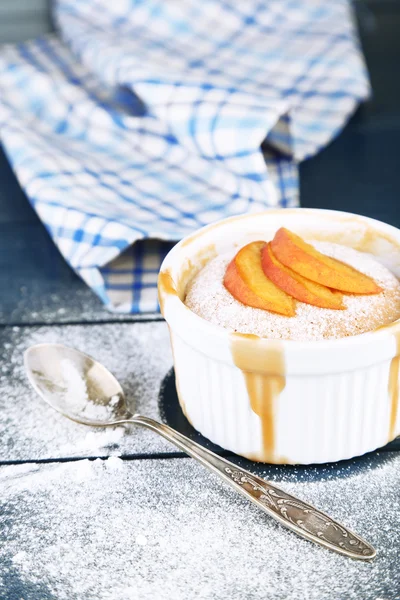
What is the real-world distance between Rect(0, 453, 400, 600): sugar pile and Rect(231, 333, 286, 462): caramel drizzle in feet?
0.30

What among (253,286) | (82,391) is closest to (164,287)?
(253,286)

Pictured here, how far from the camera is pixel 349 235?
0.98m

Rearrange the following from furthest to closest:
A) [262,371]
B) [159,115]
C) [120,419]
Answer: [159,115], [120,419], [262,371]

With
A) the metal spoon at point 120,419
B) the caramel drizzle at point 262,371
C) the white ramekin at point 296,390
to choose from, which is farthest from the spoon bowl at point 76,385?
the caramel drizzle at point 262,371

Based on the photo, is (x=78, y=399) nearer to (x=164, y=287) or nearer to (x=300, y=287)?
(x=164, y=287)

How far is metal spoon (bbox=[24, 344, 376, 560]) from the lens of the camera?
74 cm

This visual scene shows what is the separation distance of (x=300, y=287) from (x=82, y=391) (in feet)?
1.07

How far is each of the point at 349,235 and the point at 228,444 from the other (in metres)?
0.33

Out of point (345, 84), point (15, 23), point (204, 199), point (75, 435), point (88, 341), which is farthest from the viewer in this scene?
point (15, 23)

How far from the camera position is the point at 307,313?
0.82 meters

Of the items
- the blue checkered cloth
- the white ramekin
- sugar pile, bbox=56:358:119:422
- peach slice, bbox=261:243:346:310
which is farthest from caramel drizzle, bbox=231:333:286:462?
the blue checkered cloth

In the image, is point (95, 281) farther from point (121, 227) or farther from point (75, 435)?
point (75, 435)

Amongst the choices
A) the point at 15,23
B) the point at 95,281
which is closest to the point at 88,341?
the point at 95,281

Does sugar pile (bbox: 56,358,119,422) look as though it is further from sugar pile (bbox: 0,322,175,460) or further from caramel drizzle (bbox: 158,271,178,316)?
caramel drizzle (bbox: 158,271,178,316)
